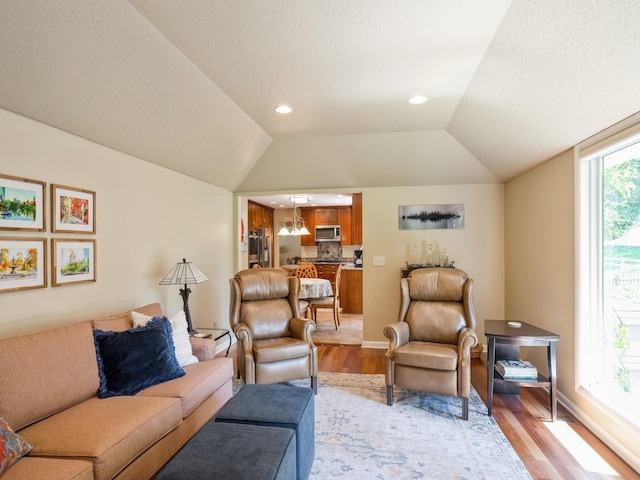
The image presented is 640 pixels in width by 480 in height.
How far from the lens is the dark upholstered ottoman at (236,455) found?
1.42 m

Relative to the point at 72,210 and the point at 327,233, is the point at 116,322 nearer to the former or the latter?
the point at 72,210

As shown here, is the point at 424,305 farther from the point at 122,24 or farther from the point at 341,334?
the point at 122,24

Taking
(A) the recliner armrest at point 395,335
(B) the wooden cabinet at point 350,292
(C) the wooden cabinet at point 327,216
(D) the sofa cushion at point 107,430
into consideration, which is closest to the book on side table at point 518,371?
(A) the recliner armrest at point 395,335

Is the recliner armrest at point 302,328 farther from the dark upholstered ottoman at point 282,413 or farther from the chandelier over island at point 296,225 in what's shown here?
the chandelier over island at point 296,225

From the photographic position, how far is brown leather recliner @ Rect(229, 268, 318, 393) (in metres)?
3.08

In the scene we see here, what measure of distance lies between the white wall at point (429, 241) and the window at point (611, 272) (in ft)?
5.80

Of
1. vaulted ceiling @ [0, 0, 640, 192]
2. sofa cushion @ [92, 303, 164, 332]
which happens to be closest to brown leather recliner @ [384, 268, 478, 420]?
vaulted ceiling @ [0, 0, 640, 192]

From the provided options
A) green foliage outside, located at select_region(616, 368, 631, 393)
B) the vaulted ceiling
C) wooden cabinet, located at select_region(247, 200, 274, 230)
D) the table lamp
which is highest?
the vaulted ceiling

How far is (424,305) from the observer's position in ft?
11.2

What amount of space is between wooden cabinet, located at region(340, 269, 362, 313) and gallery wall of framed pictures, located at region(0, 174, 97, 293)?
15.7 ft

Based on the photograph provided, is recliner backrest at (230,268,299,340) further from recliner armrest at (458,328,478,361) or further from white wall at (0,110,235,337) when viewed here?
recliner armrest at (458,328,478,361)

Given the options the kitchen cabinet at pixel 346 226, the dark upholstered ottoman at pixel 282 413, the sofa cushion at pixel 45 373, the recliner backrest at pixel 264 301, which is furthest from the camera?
the kitchen cabinet at pixel 346 226

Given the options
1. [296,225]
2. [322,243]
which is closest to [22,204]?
[296,225]

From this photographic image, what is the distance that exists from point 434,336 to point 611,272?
4.87ft
